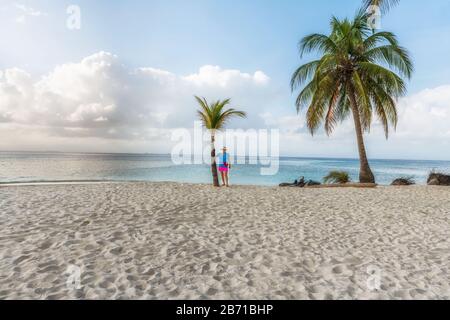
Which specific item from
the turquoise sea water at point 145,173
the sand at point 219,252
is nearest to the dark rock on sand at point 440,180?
the turquoise sea water at point 145,173

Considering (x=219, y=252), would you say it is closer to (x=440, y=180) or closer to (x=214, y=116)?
(x=214, y=116)

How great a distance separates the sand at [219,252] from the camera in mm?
3264

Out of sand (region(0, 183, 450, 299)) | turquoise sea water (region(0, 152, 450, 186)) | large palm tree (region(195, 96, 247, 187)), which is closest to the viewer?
sand (region(0, 183, 450, 299))

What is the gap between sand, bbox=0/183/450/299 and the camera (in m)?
3.26

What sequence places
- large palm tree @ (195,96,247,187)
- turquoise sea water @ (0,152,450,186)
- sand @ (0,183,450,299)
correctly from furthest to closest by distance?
1. turquoise sea water @ (0,152,450,186)
2. large palm tree @ (195,96,247,187)
3. sand @ (0,183,450,299)

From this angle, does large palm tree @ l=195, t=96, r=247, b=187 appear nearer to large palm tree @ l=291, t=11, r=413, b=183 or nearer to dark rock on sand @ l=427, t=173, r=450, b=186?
large palm tree @ l=291, t=11, r=413, b=183

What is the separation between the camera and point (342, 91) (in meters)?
15.9

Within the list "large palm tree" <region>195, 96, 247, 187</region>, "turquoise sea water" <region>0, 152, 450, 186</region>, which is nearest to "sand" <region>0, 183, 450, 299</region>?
"large palm tree" <region>195, 96, 247, 187</region>

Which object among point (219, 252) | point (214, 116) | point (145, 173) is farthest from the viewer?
point (145, 173)

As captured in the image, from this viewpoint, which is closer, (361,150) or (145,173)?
(361,150)

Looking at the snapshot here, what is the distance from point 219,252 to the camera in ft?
14.3

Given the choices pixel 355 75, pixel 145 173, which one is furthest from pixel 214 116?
pixel 145 173

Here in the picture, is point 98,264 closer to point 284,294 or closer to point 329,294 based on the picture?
point 284,294

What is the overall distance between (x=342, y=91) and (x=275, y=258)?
1433cm
